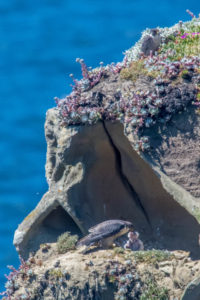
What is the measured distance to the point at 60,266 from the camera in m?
15.6

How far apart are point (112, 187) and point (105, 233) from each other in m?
1.79

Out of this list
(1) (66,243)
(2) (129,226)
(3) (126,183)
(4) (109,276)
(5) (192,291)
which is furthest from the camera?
(3) (126,183)

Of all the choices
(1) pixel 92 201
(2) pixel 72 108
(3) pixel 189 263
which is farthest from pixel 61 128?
(3) pixel 189 263

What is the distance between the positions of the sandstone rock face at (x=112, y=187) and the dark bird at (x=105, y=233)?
2.94ft

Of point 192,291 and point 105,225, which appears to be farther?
point 105,225

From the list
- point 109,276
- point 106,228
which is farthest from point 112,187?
point 109,276

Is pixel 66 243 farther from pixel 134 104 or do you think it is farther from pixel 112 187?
pixel 134 104

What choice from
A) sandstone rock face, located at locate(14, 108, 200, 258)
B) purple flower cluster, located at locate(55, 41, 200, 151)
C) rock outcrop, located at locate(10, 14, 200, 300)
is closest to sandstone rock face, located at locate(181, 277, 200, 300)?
rock outcrop, located at locate(10, 14, 200, 300)

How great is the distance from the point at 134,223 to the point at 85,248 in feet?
6.23

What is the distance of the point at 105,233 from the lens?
52.1ft

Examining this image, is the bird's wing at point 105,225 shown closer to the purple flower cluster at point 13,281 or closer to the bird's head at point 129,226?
the bird's head at point 129,226

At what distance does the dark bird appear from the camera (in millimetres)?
15844

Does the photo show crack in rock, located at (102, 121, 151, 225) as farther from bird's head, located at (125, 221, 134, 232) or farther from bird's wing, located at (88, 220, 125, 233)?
bird's wing, located at (88, 220, 125, 233)

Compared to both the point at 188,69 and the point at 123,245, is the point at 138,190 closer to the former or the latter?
the point at 123,245
